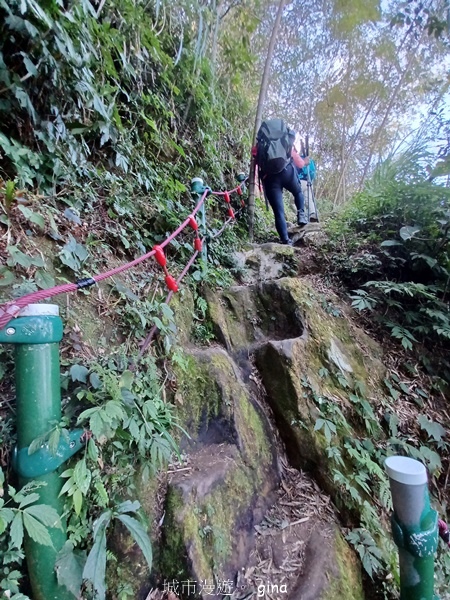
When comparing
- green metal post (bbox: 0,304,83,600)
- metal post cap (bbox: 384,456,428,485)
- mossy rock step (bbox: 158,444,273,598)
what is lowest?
mossy rock step (bbox: 158,444,273,598)

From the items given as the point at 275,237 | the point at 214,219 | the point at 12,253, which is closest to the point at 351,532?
the point at 12,253

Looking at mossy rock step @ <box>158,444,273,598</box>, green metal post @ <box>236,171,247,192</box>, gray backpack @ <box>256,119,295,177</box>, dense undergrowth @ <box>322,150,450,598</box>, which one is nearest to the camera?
mossy rock step @ <box>158,444,273,598</box>

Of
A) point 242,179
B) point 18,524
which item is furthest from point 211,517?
point 242,179

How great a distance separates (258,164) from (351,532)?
4.70 meters

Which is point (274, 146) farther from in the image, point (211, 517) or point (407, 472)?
point (211, 517)

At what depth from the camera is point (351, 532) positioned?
1957 millimetres

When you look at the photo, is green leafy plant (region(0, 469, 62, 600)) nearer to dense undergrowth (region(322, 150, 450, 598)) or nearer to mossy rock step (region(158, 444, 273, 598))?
mossy rock step (region(158, 444, 273, 598))

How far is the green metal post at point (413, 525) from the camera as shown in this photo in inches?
53.7

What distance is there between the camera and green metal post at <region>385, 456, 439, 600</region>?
1.36m

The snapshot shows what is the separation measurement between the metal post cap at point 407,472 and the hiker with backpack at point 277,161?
4092mm

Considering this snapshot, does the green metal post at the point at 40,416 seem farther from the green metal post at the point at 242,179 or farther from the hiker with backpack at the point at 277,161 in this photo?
the green metal post at the point at 242,179

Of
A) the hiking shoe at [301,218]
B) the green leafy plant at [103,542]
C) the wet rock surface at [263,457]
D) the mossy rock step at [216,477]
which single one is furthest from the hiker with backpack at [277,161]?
the green leafy plant at [103,542]

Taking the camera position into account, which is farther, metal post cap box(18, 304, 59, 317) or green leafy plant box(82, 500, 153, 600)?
metal post cap box(18, 304, 59, 317)

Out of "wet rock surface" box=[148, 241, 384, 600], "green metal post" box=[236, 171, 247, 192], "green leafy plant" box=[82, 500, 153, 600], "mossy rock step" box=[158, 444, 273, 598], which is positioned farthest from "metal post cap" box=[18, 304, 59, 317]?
"green metal post" box=[236, 171, 247, 192]
